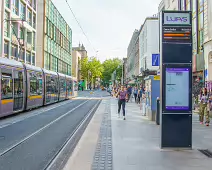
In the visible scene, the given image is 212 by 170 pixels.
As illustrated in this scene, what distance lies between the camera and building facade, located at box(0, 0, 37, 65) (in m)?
34.4

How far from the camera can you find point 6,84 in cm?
1417

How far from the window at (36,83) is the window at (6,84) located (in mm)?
3693

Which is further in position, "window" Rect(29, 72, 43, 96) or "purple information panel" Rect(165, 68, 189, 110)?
"window" Rect(29, 72, 43, 96)

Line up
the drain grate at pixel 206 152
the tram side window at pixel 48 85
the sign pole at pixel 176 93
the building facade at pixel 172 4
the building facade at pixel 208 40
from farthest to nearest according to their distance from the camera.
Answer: the building facade at pixel 172 4 < the tram side window at pixel 48 85 < the building facade at pixel 208 40 < the sign pole at pixel 176 93 < the drain grate at pixel 206 152

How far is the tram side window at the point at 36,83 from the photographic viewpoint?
1867 cm

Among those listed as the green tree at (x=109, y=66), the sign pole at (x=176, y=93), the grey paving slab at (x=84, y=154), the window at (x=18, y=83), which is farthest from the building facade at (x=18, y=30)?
the green tree at (x=109, y=66)

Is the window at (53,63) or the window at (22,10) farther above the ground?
the window at (22,10)

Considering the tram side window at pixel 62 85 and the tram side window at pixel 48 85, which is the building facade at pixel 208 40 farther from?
the tram side window at pixel 62 85

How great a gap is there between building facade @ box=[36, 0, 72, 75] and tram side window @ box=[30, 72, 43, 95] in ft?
100

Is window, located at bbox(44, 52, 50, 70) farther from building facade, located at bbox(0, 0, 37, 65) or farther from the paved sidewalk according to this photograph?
the paved sidewalk

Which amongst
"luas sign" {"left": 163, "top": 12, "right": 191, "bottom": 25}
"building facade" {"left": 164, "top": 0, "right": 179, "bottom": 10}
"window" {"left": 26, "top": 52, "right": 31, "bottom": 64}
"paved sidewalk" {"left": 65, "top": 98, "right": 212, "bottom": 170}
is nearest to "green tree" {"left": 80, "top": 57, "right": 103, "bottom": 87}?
A: "window" {"left": 26, "top": 52, "right": 31, "bottom": 64}

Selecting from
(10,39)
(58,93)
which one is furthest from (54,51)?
(58,93)

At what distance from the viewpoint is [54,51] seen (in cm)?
6038

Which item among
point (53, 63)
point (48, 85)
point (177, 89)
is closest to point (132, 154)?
point (177, 89)
